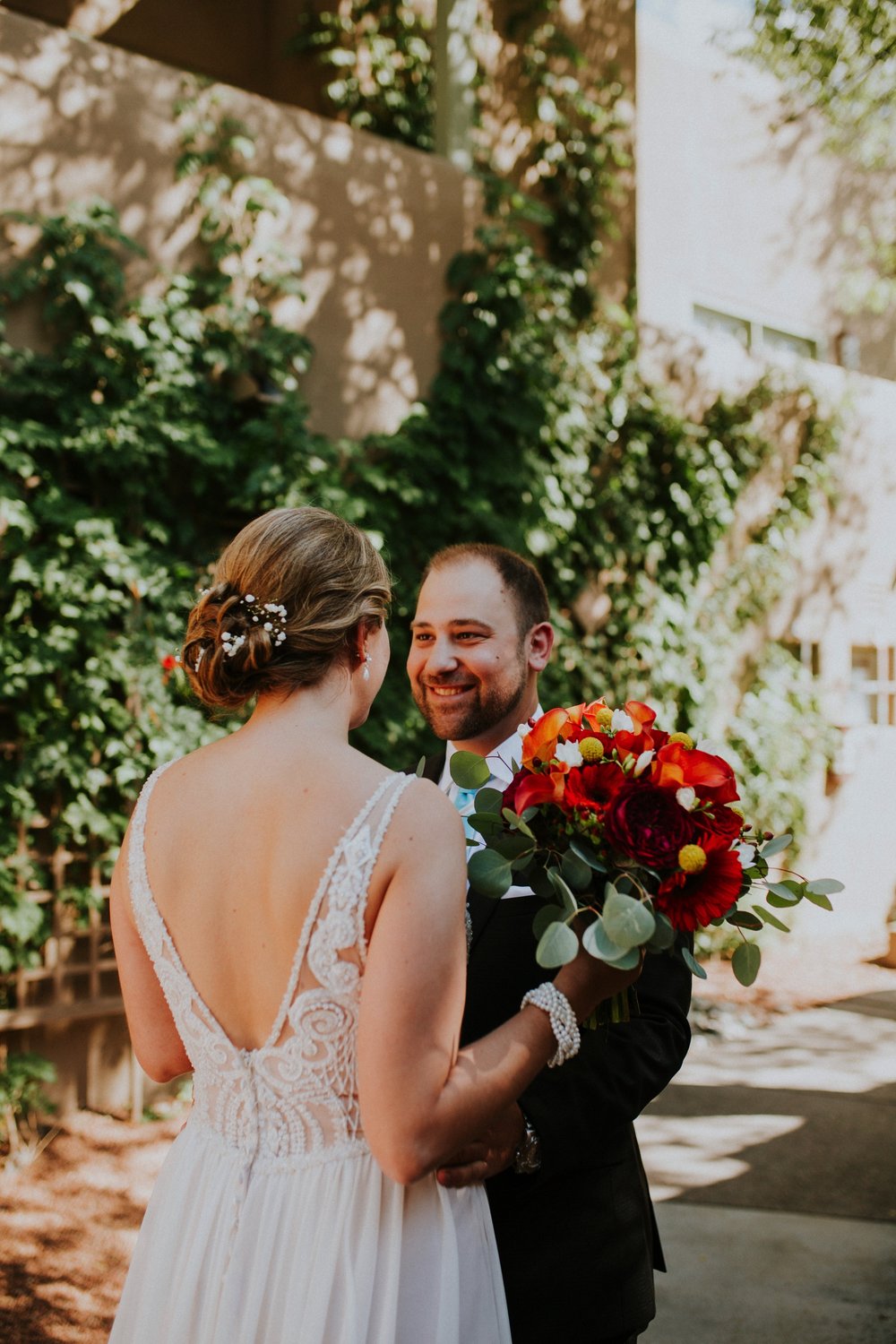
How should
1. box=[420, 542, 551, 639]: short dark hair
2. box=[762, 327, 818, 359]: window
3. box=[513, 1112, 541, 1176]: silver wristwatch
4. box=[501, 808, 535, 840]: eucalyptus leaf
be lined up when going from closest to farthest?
box=[501, 808, 535, 840]: eucalyptus leaf < box=[513, 1112, 541, 1176]: silver wristwatch < box=[420, 542, 551, 639]: short dark hair < box=[762, 327, 818, 359]: window

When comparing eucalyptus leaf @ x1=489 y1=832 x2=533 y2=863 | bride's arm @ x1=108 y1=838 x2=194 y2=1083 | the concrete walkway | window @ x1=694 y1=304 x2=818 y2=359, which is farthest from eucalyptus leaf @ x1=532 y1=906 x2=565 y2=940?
window @ x1=694 y1=304 x2=818 y2=359

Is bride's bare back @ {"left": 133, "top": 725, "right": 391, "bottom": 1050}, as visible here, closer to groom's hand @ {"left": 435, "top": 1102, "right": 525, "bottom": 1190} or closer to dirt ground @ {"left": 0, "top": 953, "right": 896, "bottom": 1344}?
groom's hand @ {"left": 435, "top": 1102, "right": 525, "bottom": 1190}

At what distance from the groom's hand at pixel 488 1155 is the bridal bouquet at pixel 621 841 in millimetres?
312

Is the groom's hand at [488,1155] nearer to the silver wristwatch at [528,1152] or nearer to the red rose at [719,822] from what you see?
the silver wristwatch at [528,1152]

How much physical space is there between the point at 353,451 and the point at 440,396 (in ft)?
2.96

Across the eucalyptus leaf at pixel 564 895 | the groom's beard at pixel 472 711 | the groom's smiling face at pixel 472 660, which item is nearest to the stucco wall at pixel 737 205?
the groom's smiling face at pixel 472 660

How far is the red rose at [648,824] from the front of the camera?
5.52ft

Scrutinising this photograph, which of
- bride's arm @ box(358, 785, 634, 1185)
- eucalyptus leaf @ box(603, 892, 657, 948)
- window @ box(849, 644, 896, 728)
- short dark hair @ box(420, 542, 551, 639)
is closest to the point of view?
bride's arm @ box(358, 785, 634, 1185)

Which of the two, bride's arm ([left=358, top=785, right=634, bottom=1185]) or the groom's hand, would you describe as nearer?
bride's arm ([left=358, top=785, right=634, bottom=1185])

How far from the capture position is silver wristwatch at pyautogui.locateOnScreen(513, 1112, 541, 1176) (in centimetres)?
188

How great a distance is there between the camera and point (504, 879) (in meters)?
1.74

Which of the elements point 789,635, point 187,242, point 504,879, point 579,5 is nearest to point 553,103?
point 579,5

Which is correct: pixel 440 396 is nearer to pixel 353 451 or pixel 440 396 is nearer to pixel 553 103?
pixel 353 451

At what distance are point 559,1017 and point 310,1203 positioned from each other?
47cm
